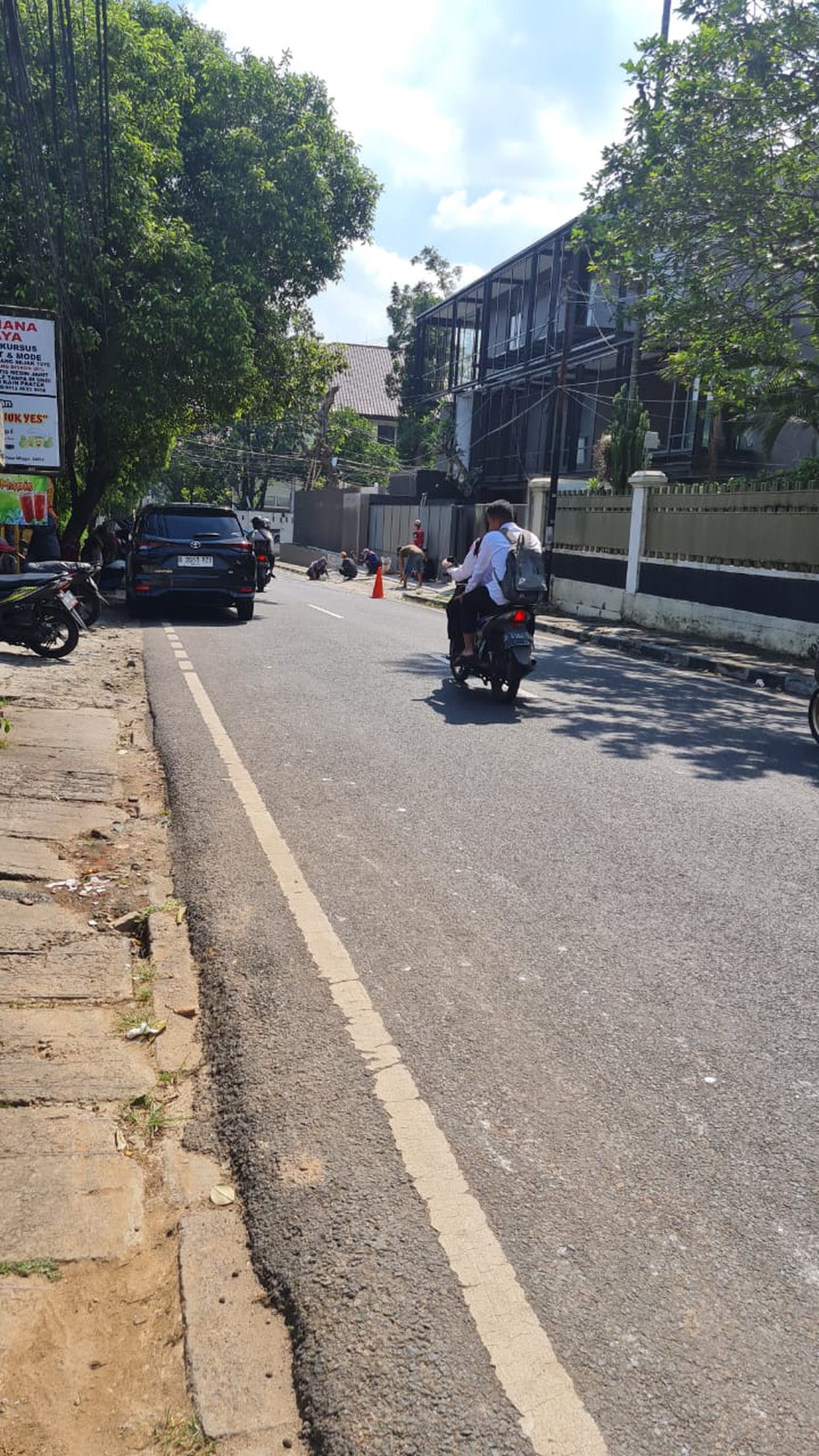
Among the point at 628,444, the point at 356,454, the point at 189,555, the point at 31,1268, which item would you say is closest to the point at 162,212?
the point at 189,555

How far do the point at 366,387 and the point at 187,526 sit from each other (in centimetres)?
5897

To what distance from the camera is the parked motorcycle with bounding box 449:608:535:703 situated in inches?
400

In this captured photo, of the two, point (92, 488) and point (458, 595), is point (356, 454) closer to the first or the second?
point (92, 488)

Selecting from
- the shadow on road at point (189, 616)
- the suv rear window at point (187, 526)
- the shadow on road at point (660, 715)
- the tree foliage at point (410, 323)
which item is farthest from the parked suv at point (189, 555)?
the tree foliage at point (410, 323)

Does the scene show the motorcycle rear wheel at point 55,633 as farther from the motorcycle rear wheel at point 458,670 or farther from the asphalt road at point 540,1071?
the asphalt road at point 540,1071

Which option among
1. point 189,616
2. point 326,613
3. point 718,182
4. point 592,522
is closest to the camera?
point 718,182

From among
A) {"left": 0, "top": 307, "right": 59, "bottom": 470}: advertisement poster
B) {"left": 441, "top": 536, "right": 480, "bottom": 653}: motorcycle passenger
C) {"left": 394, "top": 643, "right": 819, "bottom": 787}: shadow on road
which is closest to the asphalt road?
{"left": 394, "top": 643, "right": 819, "bottom": 787}: shadow on road

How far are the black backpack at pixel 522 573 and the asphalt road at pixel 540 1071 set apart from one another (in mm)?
2560

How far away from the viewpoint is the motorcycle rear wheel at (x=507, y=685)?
10.3 metres

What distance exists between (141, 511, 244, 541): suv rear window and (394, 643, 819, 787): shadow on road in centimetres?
458

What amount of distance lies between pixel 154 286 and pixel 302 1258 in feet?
66.6

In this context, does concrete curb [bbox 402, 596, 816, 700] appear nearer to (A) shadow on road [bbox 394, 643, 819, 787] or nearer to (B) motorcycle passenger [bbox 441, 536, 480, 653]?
(A) shadow on road [bbox 394, 643, 819, 787]

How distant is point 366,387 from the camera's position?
72.8m

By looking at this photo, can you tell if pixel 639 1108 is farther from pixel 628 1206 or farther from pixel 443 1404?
pixel 443 1404
